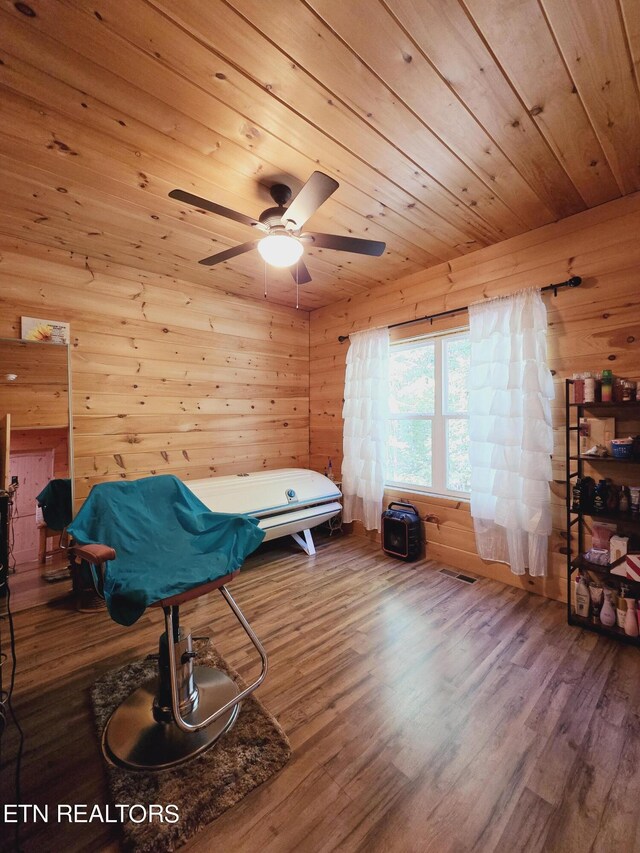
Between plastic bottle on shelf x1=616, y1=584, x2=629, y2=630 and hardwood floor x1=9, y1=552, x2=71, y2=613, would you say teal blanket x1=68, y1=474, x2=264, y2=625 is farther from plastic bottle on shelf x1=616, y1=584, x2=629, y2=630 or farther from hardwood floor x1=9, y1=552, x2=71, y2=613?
plastic bottle on shelf x1=616, y1=584, x2=629, y2=630

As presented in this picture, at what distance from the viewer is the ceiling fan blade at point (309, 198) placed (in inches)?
55.8

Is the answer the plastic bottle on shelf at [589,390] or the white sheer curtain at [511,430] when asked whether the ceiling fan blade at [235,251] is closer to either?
the white sheer curtain at [511,430]

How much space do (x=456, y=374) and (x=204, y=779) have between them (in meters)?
→ 2.96

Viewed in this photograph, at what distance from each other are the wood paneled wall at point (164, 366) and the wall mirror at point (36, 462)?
0.13 m

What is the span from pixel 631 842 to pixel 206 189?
10.2 feet

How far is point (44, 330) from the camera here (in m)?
2.61

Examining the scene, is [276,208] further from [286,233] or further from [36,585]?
[36,585]

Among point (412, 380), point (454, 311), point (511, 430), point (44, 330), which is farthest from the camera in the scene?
point (412, 380)

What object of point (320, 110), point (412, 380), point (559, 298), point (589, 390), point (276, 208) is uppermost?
point (320, 110)

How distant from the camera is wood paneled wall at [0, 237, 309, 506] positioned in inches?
106

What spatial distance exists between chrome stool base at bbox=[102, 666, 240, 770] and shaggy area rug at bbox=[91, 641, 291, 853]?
27 mm

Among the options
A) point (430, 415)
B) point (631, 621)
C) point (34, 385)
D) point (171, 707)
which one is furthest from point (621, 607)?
point (34, 385)
